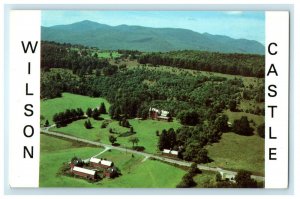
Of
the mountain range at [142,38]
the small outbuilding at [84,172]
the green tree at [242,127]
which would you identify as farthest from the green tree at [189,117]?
the small outbuilding at [84,172]

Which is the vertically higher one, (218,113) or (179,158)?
(218,113)

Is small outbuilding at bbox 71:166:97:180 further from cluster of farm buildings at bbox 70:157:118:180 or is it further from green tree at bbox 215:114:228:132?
green tree at bbox 215:114:228:132

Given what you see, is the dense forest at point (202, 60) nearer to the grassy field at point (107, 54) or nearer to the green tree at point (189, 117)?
the grassy field at point (107, 54)

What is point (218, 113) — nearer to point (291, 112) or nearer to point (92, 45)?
point (291, 112)

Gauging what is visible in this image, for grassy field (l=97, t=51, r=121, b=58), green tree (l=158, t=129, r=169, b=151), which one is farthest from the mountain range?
green tree (l=158, t=129, r=169, b=151)

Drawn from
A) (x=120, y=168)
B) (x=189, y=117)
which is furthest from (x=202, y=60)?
(x=120, y=168)

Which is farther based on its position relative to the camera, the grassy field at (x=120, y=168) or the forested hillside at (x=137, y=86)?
the forested hillside at (x=137, y=86)
